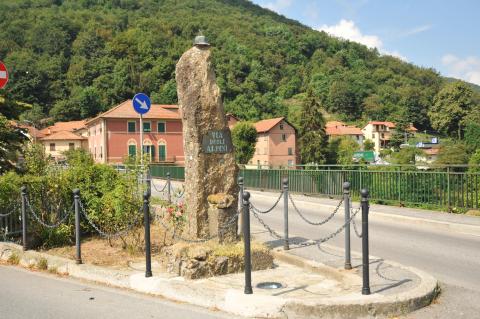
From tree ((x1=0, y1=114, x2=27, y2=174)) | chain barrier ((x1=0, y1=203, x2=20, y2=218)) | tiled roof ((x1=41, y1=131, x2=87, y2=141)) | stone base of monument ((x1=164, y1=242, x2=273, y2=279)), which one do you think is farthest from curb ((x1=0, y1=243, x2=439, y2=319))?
tiled roof ((x1=41, y1=131, x2=87, y2=141))

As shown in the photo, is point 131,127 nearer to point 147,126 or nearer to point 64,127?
point 147,126

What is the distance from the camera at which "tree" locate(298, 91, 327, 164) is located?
74.1m

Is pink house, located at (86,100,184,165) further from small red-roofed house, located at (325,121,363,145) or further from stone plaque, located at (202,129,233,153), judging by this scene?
stone plaque, located at (202,129,233,153)

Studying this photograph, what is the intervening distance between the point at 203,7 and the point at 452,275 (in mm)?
159182

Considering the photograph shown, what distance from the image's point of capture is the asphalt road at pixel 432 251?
5539 mm

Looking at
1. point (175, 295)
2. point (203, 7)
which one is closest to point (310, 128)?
point (175, 295)

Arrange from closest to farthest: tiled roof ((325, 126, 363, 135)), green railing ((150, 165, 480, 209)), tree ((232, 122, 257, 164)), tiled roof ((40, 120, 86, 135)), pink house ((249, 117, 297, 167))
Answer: green railing ((150, 165, 480, 209)) < tree ((232, 122, 257, 164)) < pink house ((249, 117, 297, 167)) < tiled roof ((40, 120, 86, 135)) < tiled roof ((325, 126, 363, 135))

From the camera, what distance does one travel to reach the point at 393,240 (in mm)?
9844

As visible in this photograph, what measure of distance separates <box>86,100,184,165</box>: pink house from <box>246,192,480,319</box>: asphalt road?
173 feet

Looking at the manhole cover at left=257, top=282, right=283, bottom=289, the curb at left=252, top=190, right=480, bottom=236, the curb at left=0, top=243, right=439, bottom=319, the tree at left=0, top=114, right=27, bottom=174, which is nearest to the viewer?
the curb at left=0, top=243, right=439, bottom=319

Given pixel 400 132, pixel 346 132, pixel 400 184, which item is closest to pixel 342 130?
pixel 346 132

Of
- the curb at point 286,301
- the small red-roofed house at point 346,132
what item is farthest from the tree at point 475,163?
the small red-roofed house at point 346,132

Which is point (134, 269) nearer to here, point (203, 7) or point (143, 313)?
point (143, 313)

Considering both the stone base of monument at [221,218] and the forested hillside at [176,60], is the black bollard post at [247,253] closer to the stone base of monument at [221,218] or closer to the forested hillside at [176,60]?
the stone base of monument at [221,218]
